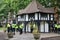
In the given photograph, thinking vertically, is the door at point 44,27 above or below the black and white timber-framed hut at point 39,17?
below

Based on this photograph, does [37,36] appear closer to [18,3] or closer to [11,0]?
[18,3]

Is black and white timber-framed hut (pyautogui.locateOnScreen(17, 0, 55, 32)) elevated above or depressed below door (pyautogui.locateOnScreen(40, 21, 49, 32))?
above

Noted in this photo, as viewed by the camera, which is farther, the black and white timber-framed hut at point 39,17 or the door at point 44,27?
the door at point 44,27

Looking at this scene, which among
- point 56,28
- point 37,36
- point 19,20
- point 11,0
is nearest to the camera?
point 37,36

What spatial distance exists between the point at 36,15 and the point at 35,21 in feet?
3.41

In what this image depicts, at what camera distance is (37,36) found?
86.0 feet

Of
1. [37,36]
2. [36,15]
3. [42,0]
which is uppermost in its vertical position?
[42,0]

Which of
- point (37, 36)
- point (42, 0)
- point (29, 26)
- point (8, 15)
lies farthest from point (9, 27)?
point (8, 15)

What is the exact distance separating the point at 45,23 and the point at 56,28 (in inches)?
82.8

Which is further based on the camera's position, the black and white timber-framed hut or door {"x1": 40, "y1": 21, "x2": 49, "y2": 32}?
door {"x1": 40, "y1": 21, "x2": 49, "y2": 32}

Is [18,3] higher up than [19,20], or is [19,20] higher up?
[18,3]

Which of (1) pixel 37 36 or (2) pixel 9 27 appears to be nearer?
(1) pixel 37 36

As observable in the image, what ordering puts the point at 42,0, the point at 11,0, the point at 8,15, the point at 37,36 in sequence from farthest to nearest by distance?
the point at 8,15 → the point at 11,0 → the point at 42,0 → the point at 37,36

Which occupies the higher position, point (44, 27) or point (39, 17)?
point (39, 17)
